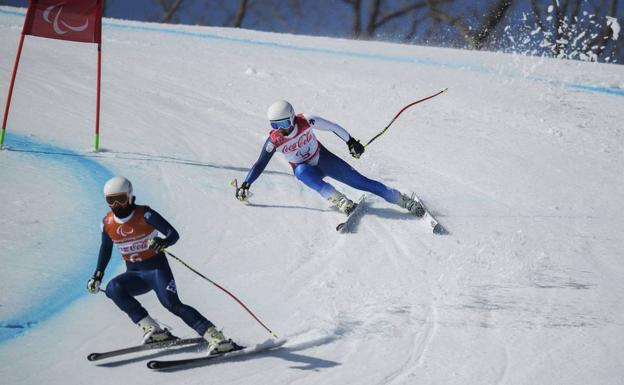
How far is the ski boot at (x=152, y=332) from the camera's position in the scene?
3.79 meters

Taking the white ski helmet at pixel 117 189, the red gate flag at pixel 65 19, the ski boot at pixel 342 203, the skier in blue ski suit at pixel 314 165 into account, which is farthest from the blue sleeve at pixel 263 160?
the white ski helmet at pixel 117 189

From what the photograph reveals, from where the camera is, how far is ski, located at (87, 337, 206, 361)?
3682 mm

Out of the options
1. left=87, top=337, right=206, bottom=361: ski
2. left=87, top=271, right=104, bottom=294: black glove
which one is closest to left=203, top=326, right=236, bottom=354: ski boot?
left=87, top=337, right=206, bottom=361: ski

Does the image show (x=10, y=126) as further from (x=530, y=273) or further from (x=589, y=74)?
(x=589, y=74)

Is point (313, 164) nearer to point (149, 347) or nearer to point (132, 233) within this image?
point (132, 233)

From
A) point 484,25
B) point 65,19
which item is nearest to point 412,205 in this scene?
point 65,19

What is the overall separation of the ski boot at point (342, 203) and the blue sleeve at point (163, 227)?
2.41 metres

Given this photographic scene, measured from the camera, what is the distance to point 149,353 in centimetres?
385

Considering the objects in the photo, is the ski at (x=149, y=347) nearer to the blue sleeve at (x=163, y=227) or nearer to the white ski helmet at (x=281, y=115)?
the blue sleeve at (x=163, y=227)

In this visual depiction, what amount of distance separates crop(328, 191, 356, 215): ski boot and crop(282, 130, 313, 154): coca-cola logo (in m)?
0.55

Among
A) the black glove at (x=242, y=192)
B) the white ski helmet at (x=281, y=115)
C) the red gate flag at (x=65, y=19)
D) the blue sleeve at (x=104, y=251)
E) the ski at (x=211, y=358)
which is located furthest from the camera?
the red gate flag at (x=65, y=19)

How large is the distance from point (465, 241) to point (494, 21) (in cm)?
1639

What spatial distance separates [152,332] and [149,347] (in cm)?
9

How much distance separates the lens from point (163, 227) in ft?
12.0
